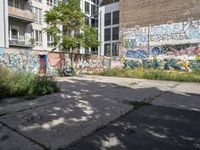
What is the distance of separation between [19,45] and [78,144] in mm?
23279

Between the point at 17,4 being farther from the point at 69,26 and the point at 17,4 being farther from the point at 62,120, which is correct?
the point at 62,120

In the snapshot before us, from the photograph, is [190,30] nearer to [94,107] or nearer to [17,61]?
[17,61]

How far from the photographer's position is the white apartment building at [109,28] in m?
35.2

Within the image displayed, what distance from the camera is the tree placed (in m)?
17.4

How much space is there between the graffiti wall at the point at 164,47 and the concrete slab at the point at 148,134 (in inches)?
799

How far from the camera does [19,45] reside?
23719 mm

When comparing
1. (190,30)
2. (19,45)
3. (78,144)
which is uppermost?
(190,30)

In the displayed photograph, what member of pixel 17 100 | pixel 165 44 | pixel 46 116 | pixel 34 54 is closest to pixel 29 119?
pixel 46 116

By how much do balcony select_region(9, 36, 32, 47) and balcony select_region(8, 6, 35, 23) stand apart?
8.18 feet

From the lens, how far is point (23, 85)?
7707mm

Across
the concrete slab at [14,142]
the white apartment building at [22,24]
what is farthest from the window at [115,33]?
the concrete slab at [14,142]

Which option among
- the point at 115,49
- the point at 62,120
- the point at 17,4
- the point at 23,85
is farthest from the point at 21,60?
the point at 115,49

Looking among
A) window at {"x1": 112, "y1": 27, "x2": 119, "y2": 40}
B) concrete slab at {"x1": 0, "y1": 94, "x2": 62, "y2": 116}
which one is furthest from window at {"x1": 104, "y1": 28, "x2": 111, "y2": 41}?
concrete slab at {"x1": 0, "y1": 94, "x2": 62, "y2": 116}

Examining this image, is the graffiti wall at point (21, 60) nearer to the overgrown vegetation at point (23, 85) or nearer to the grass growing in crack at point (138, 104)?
the overgrown vegetation at point (23, 85)
